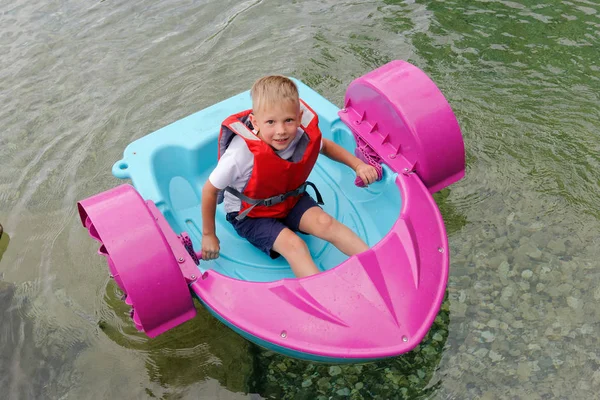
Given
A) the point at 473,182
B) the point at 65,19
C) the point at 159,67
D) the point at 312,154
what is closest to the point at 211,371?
the point at 312,154

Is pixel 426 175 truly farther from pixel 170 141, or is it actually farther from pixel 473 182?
pixel 170 141

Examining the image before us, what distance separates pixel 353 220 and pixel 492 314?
671mm

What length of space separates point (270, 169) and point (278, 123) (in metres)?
0.18

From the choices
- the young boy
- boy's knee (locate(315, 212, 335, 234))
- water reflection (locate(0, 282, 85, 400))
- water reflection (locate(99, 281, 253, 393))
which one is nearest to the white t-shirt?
the young boy

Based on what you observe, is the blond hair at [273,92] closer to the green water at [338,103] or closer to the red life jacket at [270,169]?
the red life jacket at [270,169]

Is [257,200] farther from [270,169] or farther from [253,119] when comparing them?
[253,119]

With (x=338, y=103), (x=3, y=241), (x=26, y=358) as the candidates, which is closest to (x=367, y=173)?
(x=338, y=103)

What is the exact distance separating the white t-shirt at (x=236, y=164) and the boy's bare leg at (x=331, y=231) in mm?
263

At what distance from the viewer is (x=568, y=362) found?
6.88ft

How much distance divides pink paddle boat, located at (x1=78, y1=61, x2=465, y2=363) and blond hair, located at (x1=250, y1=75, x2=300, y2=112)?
8.6 inches

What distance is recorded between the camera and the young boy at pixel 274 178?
6.59 ft

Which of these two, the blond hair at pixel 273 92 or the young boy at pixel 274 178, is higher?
the blond hair at pixel 273 92

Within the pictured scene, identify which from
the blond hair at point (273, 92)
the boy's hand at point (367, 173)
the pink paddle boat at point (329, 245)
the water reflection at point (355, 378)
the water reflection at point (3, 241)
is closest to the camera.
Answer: the pink paddle boat at point (329, 245)

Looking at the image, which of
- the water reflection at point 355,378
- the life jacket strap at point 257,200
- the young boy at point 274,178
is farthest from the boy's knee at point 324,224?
the water reflection at point 355,378
